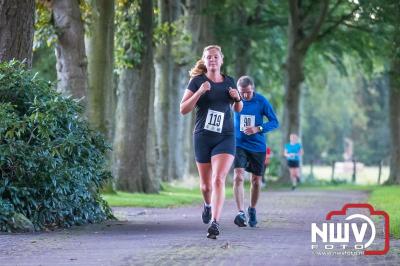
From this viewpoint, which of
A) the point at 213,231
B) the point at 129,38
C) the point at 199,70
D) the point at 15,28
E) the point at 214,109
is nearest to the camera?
the point at 213,231

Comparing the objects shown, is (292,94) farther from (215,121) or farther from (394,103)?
(215,121)

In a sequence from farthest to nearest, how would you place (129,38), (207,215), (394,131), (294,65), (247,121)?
(294,65), (394,131), (129,38), (247,121), (207,215)

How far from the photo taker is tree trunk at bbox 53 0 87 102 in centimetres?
1992

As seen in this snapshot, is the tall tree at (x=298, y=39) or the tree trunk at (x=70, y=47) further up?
the tall tree at (x=298, y=39)

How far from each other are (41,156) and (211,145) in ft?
8.01

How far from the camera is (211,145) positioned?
505 inches

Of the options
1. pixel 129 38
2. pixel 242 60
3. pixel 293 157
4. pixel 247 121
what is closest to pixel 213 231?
pixel 247 121

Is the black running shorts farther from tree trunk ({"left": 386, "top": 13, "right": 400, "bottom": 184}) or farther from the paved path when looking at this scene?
tree trunk ({"left": 386, "top": 13, "right": 400, "bottom": 184})

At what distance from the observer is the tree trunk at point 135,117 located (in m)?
27.1

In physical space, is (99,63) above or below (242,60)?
below

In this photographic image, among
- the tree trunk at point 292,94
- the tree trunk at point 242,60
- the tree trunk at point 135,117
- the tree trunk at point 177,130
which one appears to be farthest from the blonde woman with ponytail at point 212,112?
the tree trunk at point 242,60

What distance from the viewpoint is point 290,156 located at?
35.2m

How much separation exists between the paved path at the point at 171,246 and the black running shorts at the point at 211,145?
1005mm

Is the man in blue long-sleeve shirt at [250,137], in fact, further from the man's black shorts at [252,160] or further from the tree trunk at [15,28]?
the tree trunk at [15,28]
